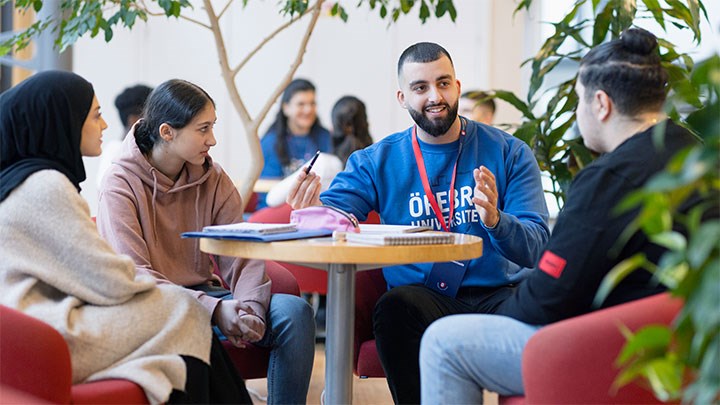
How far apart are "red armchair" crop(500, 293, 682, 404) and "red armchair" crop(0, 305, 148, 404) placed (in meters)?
0.98

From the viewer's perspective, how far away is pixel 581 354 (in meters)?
1.98

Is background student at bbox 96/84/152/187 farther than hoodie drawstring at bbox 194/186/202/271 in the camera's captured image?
Yes

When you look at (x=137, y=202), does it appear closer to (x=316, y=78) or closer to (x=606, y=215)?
(x=606, y=215)

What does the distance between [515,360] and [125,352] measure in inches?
35.2

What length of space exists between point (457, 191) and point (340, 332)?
66 centimetres

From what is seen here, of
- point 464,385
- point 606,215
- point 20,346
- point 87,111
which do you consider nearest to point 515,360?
point 464,385

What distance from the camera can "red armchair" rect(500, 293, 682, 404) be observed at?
1.96 meters

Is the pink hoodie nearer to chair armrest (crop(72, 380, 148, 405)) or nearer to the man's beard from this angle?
chair armrest (crop(72, 380, 148, 405))

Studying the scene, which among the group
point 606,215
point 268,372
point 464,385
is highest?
point 606,215

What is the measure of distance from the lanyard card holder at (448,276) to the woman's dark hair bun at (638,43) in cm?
91

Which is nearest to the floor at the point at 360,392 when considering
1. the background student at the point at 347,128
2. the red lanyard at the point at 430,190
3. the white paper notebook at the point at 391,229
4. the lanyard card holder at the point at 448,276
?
the lanyard card holder at the point at 448,276

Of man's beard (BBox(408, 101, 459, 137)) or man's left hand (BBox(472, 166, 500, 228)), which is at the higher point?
man's beard (BBox(408, 101, 459, 137))

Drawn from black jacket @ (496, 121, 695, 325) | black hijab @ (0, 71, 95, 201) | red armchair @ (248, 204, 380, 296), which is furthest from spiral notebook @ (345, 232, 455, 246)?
red armchair @ (248, 204, 380, 296)

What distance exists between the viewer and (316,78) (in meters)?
7.59
